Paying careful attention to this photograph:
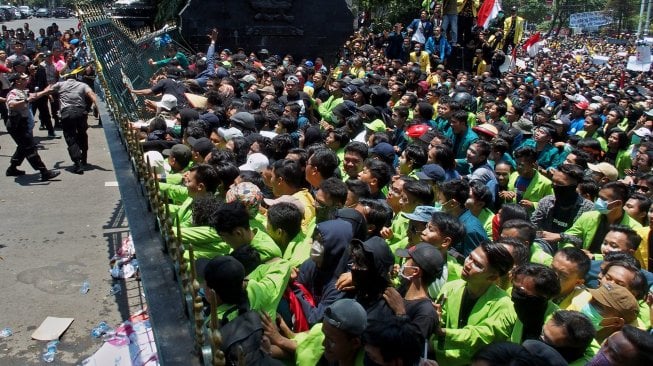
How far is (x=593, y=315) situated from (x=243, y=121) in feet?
16.1

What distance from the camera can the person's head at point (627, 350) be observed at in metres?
2.72

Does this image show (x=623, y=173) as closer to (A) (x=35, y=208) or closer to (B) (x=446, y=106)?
(B) (x=446, y=106)

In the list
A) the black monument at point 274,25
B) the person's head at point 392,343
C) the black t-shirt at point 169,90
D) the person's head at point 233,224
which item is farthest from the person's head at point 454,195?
the black monument at point 274,25

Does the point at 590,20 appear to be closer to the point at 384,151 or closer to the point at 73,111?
the point at 73,111

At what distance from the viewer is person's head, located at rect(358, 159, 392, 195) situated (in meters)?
5.46

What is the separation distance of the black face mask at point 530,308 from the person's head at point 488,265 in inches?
6.7

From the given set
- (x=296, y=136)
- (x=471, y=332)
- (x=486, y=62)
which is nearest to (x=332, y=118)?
(x=296, y=136)

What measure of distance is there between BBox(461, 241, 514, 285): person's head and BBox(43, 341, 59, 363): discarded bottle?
11.2 ft

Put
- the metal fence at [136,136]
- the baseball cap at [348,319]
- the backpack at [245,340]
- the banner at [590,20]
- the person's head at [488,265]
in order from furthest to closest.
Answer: the banner at [590,20], the person's head at [488,265], the baseball cap at [348,319], the backpack at [245,340], the metal fence at [136,136]

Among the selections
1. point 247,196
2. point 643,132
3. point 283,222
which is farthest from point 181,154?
point 643,132

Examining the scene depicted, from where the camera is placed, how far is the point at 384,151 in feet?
21.5

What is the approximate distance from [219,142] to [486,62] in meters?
11.6

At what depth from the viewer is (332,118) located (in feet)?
28.6

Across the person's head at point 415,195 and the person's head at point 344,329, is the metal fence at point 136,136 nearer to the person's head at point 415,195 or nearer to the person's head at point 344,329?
the person's head at point 344,329
